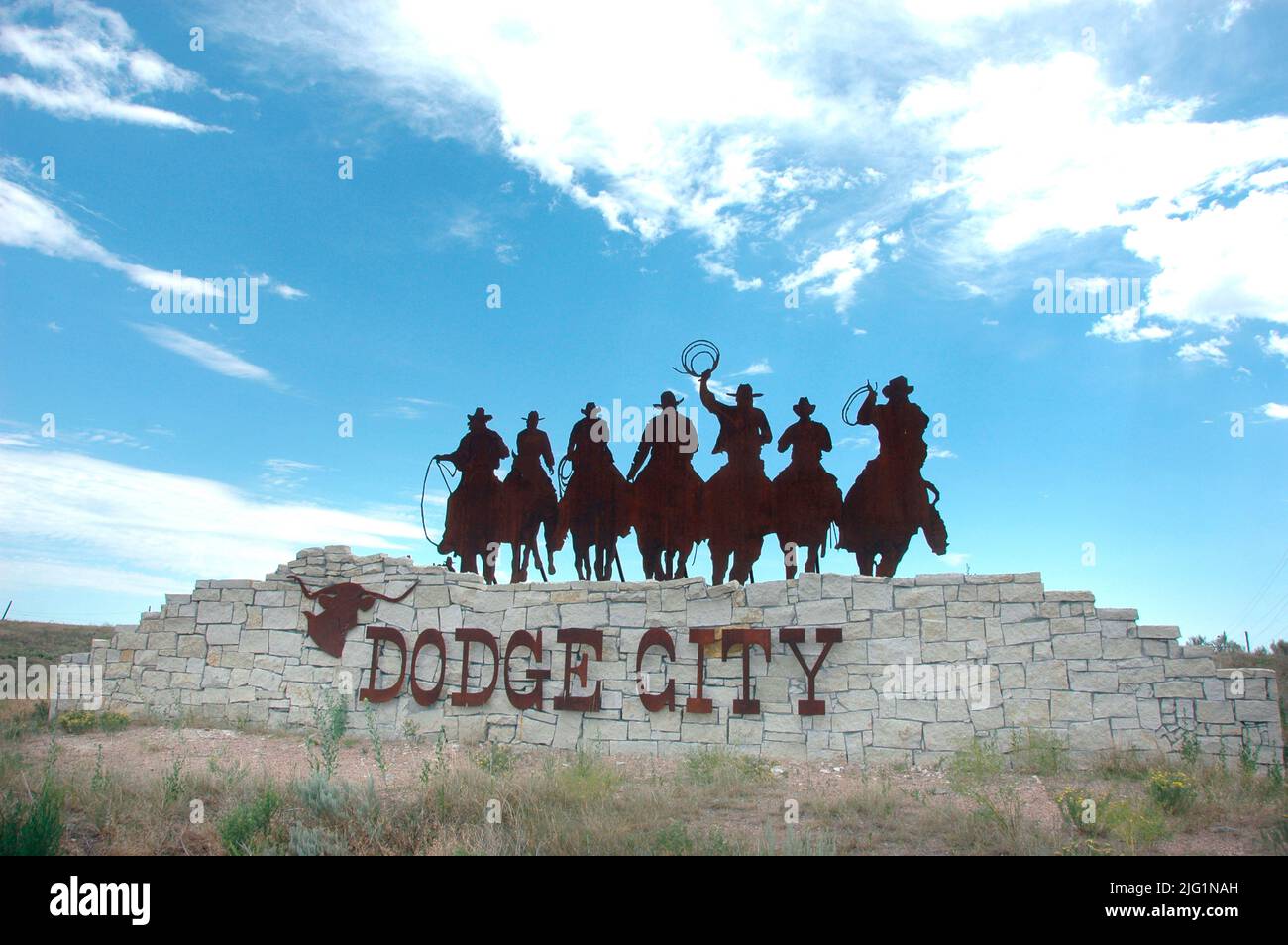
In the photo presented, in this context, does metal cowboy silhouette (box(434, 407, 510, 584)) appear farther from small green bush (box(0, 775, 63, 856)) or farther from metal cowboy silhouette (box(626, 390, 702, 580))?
small green bush (box(0, 775, 63, 856))

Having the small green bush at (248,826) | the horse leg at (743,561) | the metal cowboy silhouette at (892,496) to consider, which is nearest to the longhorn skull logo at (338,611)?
the horse leg at (743,561)

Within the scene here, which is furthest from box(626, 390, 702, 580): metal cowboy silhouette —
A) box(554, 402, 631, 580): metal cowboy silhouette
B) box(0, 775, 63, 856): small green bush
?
box(0, 775, 63, 856): small green bush

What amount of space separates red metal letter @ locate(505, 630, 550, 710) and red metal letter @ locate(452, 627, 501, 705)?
8.1 inches

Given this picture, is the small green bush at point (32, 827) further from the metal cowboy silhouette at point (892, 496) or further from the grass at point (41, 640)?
the grass at point (41, 640)

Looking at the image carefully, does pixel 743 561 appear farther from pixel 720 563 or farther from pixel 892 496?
pixel 892 496

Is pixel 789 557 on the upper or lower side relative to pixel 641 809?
upper

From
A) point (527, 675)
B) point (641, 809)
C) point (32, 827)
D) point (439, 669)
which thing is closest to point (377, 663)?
point (439, 669)

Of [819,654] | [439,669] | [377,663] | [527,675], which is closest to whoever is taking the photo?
[819,654]

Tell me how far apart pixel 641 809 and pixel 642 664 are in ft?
13.6

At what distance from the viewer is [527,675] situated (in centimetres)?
1292

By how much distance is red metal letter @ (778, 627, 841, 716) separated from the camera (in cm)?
1166

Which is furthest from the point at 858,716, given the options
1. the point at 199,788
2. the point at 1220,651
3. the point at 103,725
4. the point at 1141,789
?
the point at 1220,651
